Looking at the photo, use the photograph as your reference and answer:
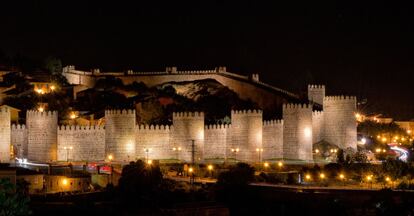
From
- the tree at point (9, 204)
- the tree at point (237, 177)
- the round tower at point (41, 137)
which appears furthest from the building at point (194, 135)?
the tree at point (9, 204)

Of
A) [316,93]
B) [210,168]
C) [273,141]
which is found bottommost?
[210,168]

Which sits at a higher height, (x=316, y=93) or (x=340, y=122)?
(x=316, y=93)

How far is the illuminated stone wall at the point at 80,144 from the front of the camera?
42.9 metres

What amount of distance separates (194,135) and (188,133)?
0.29 meters

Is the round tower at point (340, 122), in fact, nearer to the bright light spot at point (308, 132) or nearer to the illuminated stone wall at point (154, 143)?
the bright light spot at point (308, 132)

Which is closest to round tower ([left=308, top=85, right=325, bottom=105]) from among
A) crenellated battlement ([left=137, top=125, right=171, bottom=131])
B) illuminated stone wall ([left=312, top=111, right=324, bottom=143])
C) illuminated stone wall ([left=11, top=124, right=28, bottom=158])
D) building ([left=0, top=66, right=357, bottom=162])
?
building ([left=0, top=66, right=357, bottom=162])

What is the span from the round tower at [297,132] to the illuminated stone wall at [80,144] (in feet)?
27.1

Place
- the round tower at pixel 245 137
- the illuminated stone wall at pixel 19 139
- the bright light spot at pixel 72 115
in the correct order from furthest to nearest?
the bright light spot at pixel 72 115 → the round tower at pixel 245 137 → the illuminated stone wall at pixel 19 139

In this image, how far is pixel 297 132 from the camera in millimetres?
44594

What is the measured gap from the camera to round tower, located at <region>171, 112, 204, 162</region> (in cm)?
4378

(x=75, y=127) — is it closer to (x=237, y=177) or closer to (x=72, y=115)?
(x=237, y=177)

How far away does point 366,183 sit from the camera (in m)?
41.6

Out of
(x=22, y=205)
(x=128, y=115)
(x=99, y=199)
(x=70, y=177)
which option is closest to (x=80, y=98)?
(x=128, y=115)

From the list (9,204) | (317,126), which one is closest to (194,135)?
(317,126)
